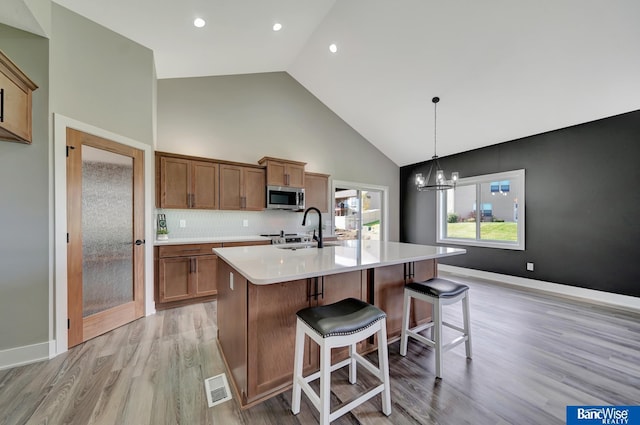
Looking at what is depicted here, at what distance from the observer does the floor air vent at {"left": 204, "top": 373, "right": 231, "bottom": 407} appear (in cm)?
157

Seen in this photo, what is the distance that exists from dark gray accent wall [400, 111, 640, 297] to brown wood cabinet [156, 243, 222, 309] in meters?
5.07

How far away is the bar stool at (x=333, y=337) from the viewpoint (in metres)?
1.23

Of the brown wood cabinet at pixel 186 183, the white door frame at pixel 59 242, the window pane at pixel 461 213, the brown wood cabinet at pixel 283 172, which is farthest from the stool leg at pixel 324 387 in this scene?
the window pane at pixel 461 213

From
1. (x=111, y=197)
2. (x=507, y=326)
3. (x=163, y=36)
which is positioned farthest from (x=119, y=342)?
(x=507, y=326)

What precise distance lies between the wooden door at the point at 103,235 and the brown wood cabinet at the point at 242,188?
115cm

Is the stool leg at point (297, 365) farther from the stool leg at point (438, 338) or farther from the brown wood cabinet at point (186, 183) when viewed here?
the brown wood cabinet at point (186, 183)

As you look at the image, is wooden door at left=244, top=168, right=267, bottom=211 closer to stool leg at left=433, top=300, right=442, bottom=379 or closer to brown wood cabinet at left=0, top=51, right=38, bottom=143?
brown wood cabinet at left=0, top=51, right=38, bottom=143

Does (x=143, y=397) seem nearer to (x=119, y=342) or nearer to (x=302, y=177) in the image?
(x=119, y=342)

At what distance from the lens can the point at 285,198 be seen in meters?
4.35

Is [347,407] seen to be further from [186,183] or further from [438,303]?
[186,183]

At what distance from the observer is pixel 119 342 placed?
2289mm

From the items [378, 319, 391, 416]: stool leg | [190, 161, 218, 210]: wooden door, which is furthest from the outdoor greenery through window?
[190, 161, 218, 210]: wooden door

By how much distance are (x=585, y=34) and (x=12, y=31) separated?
5.47m

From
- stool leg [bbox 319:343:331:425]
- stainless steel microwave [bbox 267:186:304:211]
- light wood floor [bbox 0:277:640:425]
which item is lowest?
light wood floor [bbox 0:277:640:425]
